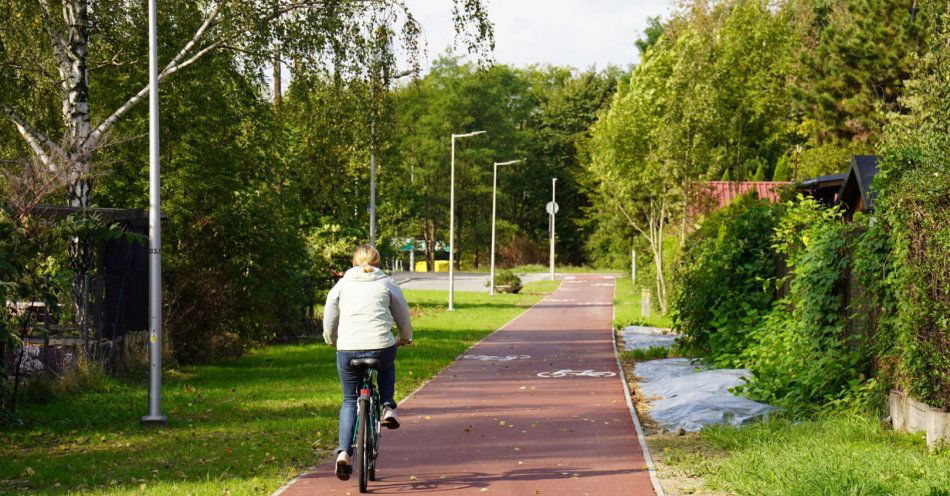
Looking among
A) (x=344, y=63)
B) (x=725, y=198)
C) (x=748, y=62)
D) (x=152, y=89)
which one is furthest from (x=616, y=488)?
(x=748, y=62)

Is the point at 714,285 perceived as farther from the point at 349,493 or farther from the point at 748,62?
the point at 748,62

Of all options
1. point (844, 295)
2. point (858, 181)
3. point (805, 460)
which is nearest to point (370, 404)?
point (805, 460)

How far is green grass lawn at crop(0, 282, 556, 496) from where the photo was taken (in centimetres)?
967

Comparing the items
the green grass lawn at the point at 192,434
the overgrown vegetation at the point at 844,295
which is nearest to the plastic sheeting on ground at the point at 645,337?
the overgrown vegetation at the point at 844,295

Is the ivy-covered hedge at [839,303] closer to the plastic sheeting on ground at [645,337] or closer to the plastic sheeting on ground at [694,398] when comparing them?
the plastic sheeting on ground at [694,398]

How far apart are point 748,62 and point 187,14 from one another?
1920 inches

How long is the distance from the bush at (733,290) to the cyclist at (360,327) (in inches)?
408

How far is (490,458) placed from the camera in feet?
35.1

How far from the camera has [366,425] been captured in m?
8.91

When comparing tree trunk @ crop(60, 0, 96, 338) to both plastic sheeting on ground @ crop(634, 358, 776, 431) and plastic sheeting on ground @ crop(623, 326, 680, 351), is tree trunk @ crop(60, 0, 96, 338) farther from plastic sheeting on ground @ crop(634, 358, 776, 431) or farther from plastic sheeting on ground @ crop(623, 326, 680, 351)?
plastic sheeting on ground @ crop(623, 326, 680, 351)

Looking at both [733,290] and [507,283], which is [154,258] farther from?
[507,283]

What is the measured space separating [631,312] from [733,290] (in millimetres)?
19680

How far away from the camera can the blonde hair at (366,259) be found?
934cm

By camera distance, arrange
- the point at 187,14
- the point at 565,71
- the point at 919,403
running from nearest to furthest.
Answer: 1. the point at 919,403
2. the point at 187,14
3. the point at 565,71
